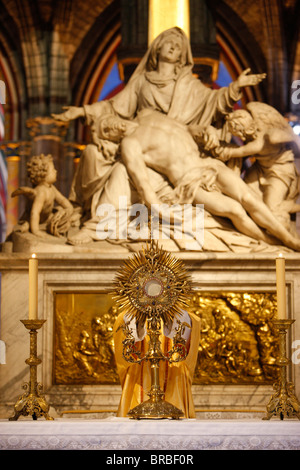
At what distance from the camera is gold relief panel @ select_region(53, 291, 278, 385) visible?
25.0ft

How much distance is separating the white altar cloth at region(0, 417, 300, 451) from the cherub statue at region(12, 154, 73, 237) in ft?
11.9

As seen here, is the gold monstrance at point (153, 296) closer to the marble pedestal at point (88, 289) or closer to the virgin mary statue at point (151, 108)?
the marble pedestal at point (88, 289)

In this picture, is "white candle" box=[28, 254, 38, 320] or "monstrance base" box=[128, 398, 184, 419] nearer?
"monstrance base" box=[128, 398, 184, 419]

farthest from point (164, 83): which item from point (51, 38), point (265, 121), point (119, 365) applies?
point (51, 38)

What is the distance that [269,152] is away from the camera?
8383mm

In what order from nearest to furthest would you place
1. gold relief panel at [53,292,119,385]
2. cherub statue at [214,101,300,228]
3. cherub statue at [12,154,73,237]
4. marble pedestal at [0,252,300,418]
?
marble pedestal at [0,252,300,418]
gold relief panel at [53,292,119,385]
cherub statue at [12,154,73,237]
cherub statue at [214,101,300,228]

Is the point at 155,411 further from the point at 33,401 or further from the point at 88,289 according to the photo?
the point at 88,289

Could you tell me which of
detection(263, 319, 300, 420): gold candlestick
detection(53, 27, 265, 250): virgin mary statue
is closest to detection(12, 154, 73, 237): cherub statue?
detection(53, 27, 265, 250): virgin mary statue

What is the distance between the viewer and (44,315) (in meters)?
7.72

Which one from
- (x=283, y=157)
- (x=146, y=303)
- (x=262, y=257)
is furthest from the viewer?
(x=283, y=157)

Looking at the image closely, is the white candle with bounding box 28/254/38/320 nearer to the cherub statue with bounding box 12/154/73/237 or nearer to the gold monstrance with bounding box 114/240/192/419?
the gold monstrance with bounding box 114/240/192/419

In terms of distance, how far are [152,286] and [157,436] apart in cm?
121

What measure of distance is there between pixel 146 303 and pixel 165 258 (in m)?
0.29

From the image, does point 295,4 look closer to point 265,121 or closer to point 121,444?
Result: point 265,121
